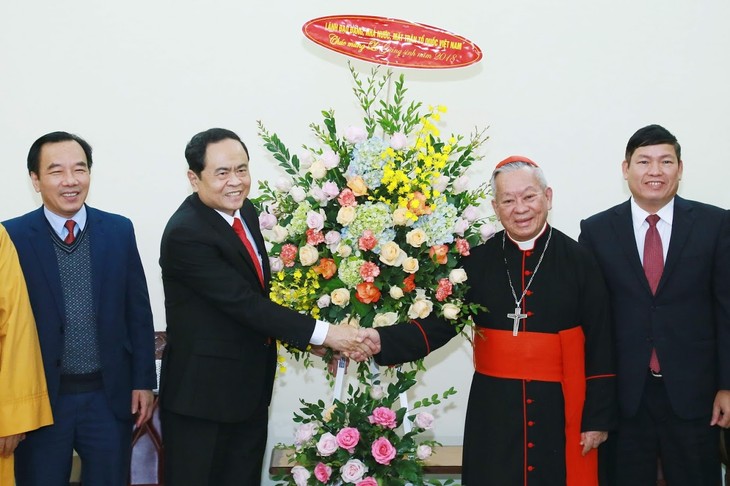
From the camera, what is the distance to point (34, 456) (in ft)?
10.1

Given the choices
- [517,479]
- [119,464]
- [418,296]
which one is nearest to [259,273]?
[418,296]

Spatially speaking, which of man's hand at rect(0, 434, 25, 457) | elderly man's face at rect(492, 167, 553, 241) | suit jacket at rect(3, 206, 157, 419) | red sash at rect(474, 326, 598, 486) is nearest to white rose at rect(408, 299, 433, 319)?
red sash at rect(474, 326, 598, 486)

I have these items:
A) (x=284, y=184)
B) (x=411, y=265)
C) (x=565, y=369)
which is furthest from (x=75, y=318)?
(x=565, y=369)

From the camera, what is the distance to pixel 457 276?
2943mm

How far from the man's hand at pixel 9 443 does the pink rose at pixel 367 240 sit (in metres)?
1.45

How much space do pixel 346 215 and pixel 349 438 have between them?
32.1 inches

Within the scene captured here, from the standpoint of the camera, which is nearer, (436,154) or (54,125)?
(436,154)

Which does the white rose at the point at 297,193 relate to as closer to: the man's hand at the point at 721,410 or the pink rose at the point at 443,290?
the pink rose at the point at 443,290

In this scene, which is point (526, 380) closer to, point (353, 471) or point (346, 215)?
point (353, 471)

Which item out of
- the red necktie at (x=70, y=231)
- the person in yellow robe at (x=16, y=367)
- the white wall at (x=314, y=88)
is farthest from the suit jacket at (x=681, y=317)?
the person in yellow robe at (x=16, y=367)

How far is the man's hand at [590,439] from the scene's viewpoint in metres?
3.02

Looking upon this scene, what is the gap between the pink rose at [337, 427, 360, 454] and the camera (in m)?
2.94

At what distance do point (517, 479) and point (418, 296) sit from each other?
799 millimetres

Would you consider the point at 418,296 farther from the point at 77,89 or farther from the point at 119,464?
the point at 77,89
